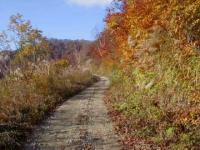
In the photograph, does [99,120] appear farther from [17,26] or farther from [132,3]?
[17,26]

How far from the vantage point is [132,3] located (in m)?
22.8

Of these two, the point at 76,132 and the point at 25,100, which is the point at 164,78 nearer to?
the point at 76,132

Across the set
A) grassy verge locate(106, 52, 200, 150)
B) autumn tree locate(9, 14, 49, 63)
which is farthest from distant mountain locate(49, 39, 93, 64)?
grassy verge locate(106, 52, 200, 150)

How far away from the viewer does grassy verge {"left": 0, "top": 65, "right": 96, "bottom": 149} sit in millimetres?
13793

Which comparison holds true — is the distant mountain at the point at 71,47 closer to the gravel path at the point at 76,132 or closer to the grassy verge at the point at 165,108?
the gravel path at the point at 76,132

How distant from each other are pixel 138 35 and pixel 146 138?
986 centimetres

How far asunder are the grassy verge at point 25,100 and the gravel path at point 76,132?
1.61 ft

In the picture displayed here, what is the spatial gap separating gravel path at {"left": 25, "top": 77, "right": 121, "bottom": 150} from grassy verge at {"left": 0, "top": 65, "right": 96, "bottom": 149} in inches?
19.3

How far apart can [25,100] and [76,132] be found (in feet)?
15.2

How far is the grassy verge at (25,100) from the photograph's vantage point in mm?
13793

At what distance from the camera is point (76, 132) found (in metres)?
14.7

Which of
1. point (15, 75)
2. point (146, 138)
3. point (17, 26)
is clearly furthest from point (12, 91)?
point (17, 26)

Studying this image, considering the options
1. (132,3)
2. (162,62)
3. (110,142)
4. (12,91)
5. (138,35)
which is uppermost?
(132,3)

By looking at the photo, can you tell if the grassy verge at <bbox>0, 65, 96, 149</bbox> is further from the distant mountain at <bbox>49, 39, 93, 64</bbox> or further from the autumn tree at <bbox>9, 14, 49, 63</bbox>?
the distant mountain at <bbox>49, 39, 93, 64</bbox>
